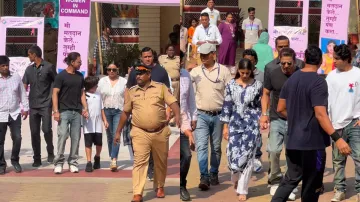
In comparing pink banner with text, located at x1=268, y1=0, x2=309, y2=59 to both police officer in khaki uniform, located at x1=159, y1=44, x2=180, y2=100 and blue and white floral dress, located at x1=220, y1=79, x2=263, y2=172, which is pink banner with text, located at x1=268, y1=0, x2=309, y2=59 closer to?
blue and white floral dress, located at x1=220, y1=79, x2=263, y2=172

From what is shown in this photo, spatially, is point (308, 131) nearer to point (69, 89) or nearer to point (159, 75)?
point (159, 75)

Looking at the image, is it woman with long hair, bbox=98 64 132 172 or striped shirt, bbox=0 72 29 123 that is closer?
woman with long hair, bbox=98 64 132 172

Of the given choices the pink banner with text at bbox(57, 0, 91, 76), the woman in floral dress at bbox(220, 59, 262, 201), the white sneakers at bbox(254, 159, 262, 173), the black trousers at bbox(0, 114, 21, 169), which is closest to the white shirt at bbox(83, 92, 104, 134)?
the black trousers at bbox(0, 114, 21, 169)

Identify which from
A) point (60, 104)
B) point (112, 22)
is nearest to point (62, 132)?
point (60, 104)

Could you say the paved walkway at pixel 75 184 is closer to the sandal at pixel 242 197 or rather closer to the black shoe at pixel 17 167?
the black shoe at pixel 17 167

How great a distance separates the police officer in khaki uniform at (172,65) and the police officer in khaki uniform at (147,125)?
0.43ft

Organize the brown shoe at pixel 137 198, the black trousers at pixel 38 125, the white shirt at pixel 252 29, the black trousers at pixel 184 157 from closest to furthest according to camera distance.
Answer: the black trousers at pixel 184 157
the brown shoe at pixel 137 198
the black trousers at pixel 38 125
the white shirt at pixel 252 29

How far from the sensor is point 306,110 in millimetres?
7457

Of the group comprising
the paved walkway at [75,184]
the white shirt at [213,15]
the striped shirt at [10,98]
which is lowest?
the paved walkway at [75,184]

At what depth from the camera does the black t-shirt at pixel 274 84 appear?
875 cm

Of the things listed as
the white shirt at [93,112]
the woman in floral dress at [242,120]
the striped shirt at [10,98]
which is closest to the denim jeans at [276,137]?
the woman in floral dress at [242,120]

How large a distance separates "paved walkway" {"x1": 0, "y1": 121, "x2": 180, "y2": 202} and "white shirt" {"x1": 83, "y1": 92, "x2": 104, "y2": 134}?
0.47 m

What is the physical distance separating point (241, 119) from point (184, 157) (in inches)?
55.3

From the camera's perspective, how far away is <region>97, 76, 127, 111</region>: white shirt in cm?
982
